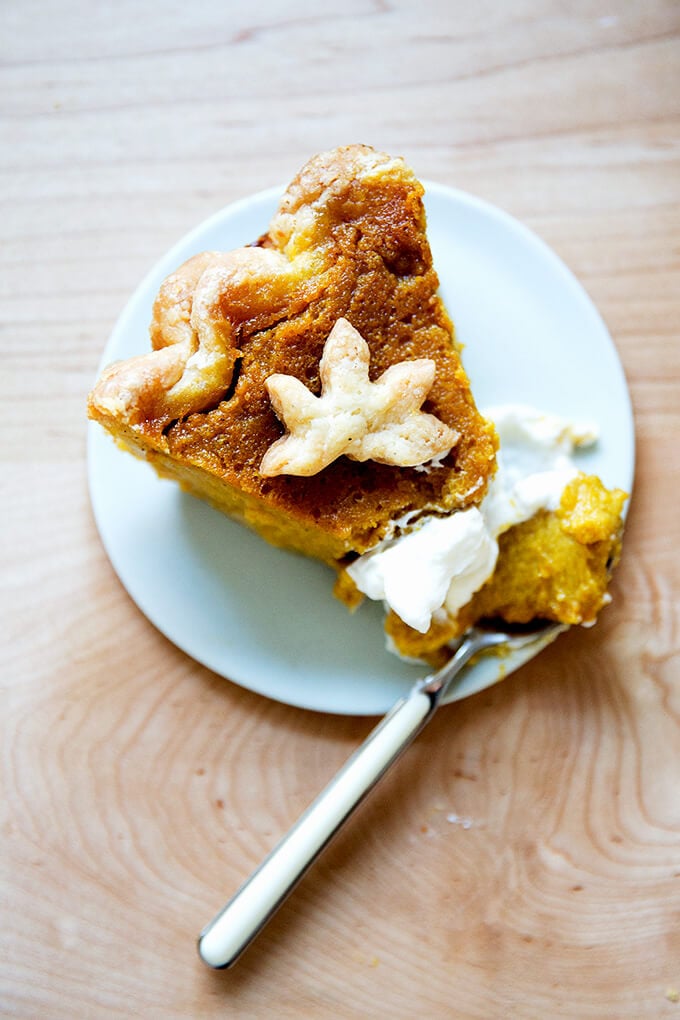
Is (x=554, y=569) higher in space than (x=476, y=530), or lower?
lower

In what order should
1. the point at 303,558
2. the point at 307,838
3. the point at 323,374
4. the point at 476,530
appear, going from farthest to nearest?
1. the point at 303,558
2. the point at 307,838
3. the point at 476,530
4. the point at 323,374

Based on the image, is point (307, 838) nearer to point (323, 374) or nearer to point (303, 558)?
point (303, 558)

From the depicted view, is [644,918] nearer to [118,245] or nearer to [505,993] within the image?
[505,993]

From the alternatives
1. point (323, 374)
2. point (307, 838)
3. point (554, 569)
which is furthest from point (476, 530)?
point (307, 838)

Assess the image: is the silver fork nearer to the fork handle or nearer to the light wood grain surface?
the fork handle

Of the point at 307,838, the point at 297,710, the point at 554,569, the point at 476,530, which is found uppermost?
the point at 476,530

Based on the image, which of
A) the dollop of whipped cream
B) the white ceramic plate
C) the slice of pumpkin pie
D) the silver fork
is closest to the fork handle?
the silver fork

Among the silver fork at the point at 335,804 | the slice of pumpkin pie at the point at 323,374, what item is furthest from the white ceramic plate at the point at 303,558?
the slice of pumpkin pie at the point at 323,374
